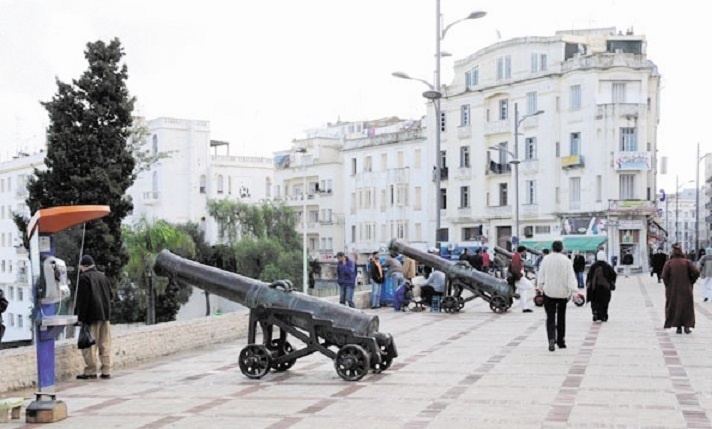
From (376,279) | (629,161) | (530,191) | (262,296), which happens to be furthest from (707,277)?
(530,191)

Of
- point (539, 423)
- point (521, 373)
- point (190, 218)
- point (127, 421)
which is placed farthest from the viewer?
point (190, 218)

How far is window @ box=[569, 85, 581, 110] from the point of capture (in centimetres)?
5662

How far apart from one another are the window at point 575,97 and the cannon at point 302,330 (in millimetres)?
46066

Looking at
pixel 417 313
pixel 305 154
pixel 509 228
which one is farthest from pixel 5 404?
pixel 305 154

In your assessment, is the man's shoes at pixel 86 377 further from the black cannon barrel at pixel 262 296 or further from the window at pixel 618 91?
the window at pixel 618 91

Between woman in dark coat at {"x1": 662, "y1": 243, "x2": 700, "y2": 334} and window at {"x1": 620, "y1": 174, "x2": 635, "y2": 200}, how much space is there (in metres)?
39.8

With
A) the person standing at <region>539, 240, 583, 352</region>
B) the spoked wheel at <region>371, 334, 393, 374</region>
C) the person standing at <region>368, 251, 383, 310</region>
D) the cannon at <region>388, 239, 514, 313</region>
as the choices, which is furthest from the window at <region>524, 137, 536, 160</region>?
the spoked wheel at <region>371, 334, 393, 374</region>

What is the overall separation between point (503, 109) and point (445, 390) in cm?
5190

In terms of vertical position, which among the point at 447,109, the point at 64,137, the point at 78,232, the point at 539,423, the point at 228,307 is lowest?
the point at 228,307

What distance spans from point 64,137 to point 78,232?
9.78m

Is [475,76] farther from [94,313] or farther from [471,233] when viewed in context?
[94,313]

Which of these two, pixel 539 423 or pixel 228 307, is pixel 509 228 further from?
pixel 539 423

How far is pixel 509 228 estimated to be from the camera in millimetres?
61938

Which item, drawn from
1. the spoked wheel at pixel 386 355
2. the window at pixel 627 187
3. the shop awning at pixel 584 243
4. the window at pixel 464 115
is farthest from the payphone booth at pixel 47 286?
the window at pixel 464 115
